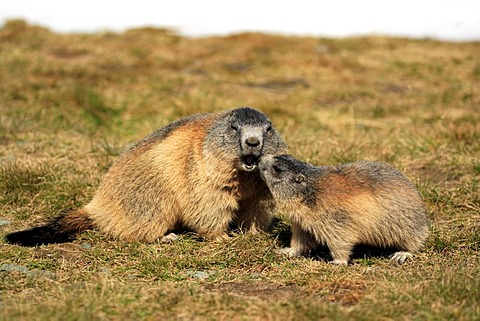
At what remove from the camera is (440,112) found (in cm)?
1204

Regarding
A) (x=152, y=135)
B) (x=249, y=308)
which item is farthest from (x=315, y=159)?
(x=249, y=308)

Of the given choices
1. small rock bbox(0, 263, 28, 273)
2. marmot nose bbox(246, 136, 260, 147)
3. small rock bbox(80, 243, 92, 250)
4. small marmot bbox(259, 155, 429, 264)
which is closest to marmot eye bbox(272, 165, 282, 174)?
small marmot bbox(259, 155, 429, 264)

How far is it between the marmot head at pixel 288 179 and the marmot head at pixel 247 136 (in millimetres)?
165

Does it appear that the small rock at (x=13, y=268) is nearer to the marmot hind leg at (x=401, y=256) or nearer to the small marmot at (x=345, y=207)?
the small marmot at (x=345, y=207)

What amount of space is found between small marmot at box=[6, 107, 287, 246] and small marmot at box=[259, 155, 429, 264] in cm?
33

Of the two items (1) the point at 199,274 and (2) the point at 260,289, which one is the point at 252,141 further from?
(2) the point at 260,289

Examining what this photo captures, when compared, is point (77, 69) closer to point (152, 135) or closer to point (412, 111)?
point (412, 111)

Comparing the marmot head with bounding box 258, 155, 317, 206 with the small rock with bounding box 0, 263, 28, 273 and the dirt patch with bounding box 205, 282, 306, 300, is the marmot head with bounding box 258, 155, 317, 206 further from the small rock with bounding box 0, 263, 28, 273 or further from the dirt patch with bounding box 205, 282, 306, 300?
the small rock with bounding box 0, 263, 28, 273

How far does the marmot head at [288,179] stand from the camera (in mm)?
5682

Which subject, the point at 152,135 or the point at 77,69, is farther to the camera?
the point at 77,69

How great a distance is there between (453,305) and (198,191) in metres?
2.72

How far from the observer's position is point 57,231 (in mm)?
6340

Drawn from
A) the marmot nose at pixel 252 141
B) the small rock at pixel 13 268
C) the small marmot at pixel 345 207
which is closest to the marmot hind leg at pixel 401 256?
the small marmot at pixel 345 207

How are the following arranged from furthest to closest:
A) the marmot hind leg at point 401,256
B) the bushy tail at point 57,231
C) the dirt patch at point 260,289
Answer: the bushy tail at point 57,231, the marmot hind leg at point 401,256, the dirt patch at point 260,289
